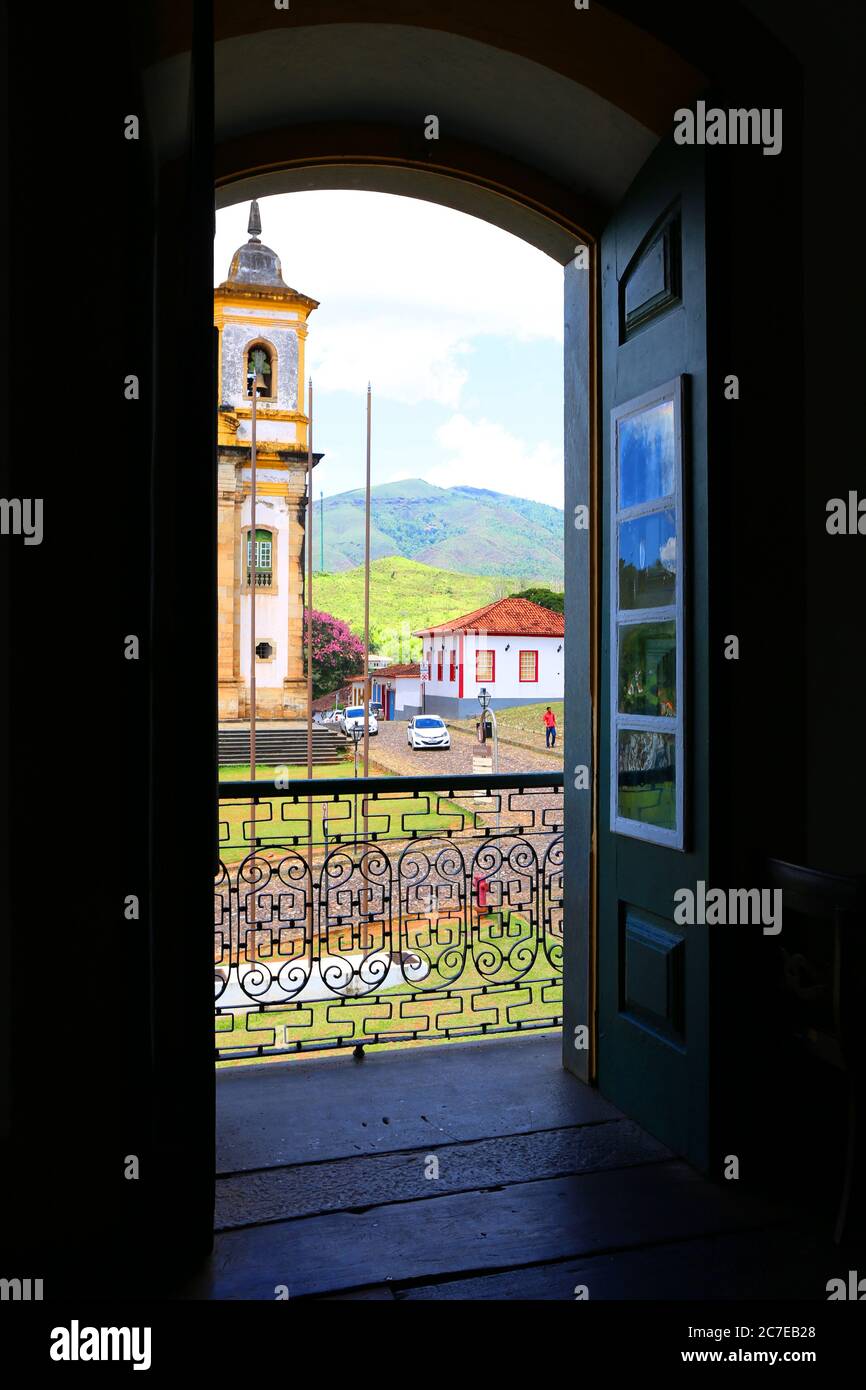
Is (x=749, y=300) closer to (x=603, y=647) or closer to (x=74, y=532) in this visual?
(x=603, y=647)

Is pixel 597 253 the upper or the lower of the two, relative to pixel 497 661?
upper

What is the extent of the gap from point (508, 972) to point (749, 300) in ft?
8.10

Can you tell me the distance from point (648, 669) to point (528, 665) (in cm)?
711

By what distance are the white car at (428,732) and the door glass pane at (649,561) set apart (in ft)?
25.5

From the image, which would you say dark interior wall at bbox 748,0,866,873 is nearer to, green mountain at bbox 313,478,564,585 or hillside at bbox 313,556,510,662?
hillside at bbox 313,556,510,662

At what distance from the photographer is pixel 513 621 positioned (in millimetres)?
10844

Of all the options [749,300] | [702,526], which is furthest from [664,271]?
[702,526]

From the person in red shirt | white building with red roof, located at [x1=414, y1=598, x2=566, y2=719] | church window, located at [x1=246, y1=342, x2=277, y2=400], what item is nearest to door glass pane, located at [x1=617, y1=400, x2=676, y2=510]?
the person in red shirt

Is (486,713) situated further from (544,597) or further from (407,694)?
(544,597)

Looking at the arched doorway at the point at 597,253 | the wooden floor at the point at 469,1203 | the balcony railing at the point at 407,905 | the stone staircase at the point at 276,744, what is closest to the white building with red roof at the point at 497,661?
the stone staircase at the point at 276,744

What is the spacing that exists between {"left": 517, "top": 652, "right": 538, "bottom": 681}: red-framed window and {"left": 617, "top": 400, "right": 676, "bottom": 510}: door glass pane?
6.85 metres

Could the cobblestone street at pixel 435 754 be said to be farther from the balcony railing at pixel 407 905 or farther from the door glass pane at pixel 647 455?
the door glass pane at pixel 647 455

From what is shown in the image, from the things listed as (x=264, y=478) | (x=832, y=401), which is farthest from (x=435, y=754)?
(x=832, y=401)

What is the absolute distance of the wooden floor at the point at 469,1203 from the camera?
2.03 meters
